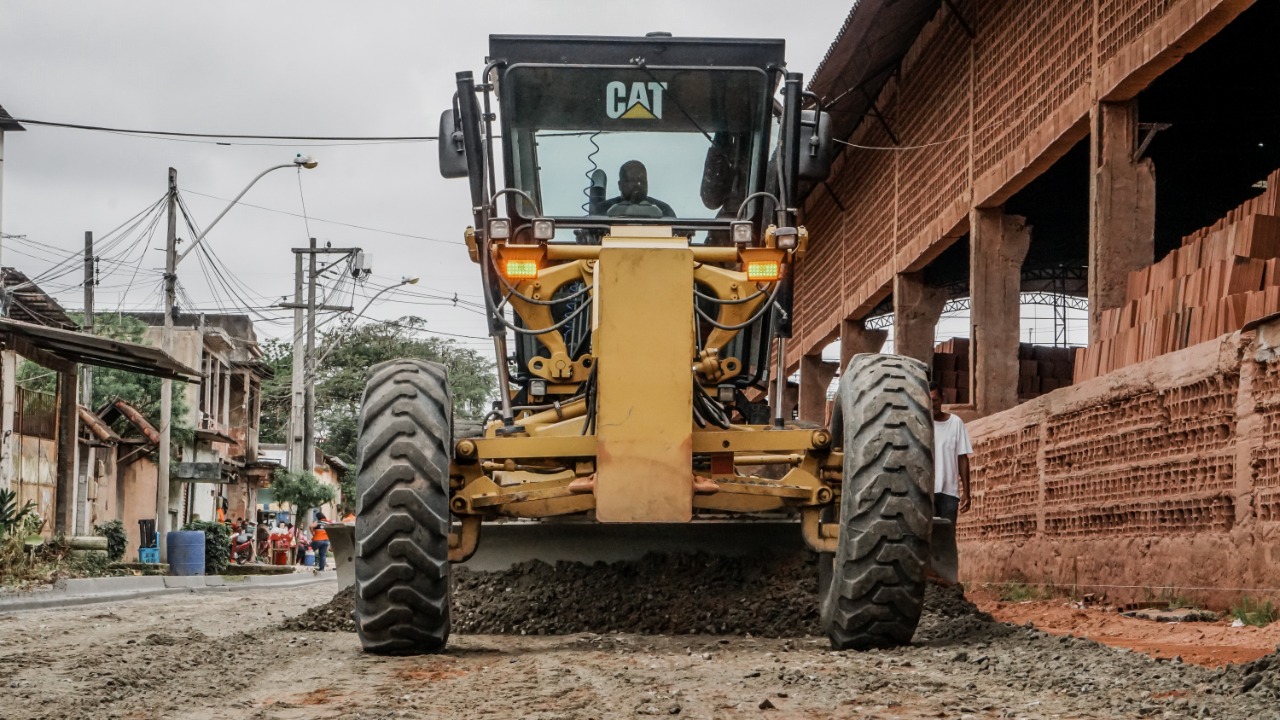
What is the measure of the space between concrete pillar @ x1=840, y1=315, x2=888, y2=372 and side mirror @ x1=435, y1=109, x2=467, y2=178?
17.1 m

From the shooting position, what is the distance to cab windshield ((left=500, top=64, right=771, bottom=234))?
345 inches

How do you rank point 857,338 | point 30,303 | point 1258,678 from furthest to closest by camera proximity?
point 30,303 → point 857,338 → point 1258,678

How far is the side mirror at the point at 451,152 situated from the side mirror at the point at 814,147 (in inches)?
72.7

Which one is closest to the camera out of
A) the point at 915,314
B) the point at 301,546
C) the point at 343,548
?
the point at 343,548

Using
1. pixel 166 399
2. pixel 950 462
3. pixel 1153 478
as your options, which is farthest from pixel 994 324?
pixel 166 399

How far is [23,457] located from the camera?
32531 mm

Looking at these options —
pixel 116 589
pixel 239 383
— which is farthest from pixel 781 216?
pixel 239 383

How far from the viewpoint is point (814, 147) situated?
858 centimetres

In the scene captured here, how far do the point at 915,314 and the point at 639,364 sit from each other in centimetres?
1493

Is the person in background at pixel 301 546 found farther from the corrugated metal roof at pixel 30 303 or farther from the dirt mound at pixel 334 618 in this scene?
the dirt mound at pixel 334 618

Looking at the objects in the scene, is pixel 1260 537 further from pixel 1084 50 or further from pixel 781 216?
pixel 1084 50

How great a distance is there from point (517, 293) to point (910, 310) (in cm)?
1427

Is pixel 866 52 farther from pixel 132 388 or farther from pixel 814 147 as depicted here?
pixel 132 388

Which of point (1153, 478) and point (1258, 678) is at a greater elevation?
point (1153, 478)
